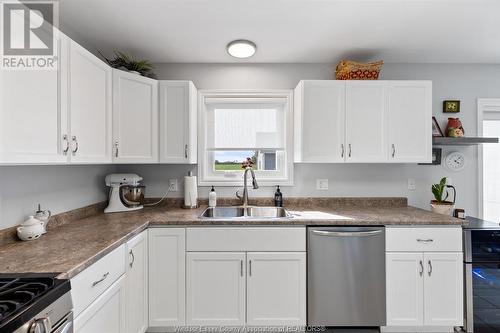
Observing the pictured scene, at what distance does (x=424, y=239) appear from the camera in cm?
190

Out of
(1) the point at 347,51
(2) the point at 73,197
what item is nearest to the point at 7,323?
(2) the point at 73,197

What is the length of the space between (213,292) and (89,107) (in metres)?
1.63

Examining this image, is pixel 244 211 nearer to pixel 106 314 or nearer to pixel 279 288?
pixel 279 288

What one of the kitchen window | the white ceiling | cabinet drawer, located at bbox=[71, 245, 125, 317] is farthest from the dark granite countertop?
the white ceiling

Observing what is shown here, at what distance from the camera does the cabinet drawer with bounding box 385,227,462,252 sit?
1.90m

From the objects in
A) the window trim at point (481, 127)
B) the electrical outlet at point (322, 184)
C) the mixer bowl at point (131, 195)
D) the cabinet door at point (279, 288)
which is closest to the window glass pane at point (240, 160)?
the electrical outlet at point (322, 184)

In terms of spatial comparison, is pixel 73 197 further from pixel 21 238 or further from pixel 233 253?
pixel 233 253

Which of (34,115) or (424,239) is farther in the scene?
(424,239)

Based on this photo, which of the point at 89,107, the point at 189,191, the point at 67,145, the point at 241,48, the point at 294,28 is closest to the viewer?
the point at 67,145

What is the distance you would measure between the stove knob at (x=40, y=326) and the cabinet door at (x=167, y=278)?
1032 millimetres

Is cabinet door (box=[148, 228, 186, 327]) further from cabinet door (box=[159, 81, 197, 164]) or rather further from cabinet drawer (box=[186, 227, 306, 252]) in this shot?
cabinet door (box=[159, 81, 197, 164])

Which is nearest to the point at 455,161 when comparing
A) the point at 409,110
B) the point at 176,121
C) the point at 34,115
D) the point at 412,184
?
the point at 412,184

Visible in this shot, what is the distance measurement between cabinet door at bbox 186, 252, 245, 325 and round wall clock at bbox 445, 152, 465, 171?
2430 millimetres

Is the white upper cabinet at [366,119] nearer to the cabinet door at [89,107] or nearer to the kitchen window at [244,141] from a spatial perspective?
the kitchen window at [244,141]
